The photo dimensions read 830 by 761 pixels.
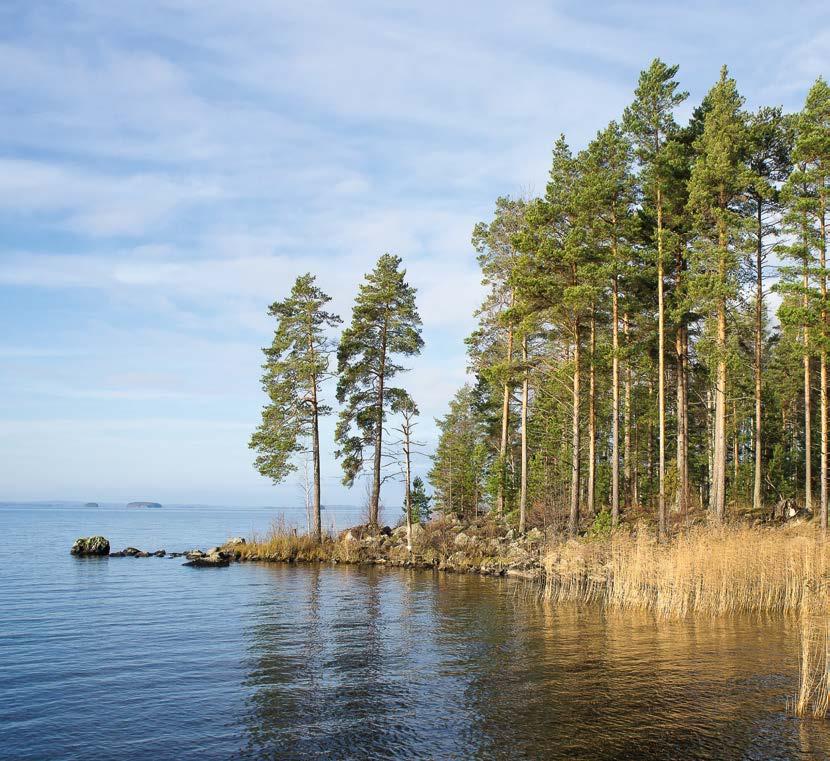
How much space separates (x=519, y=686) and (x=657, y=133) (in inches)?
1004

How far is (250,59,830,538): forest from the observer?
26234mm

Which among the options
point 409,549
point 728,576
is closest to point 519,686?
point 728,576

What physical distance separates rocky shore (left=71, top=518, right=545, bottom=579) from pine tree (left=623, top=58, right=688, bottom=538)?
6752 mm

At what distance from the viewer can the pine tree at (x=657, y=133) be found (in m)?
27.5

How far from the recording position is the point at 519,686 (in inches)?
463

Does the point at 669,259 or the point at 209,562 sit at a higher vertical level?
the point at 669,259

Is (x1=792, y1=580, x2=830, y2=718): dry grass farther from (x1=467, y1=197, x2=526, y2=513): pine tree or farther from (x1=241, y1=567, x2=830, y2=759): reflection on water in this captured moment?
(x1=467, y1=197, x2=526, y2=513): pine tree

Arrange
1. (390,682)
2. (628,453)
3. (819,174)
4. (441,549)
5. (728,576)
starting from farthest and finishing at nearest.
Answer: (628,453), (441,549), (819,174), (728,576), (390,682)

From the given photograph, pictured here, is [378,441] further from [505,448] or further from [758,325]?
[758,325]

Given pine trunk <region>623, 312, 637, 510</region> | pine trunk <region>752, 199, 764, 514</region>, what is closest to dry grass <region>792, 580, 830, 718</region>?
pine trunk <region>752, 199, 764, 514</region>

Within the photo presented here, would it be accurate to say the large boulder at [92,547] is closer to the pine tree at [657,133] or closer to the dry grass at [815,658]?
the pine tree at [657,133]

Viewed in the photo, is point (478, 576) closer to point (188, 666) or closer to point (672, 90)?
point (188, 666)

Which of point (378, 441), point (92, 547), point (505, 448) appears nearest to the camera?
point (505, 448)

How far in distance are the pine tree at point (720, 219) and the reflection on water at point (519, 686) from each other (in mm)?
11948
